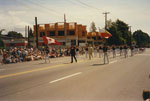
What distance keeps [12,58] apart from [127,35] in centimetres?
6706

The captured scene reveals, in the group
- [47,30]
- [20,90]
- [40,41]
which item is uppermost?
[47,30]

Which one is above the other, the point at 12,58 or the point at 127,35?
the point at 127,35

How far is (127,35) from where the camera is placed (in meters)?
81.1

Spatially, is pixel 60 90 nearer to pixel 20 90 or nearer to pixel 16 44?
pixel 20 90

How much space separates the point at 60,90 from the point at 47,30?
61399 mm

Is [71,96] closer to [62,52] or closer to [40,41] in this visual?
[62,52]

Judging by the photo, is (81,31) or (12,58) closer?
(12,58)

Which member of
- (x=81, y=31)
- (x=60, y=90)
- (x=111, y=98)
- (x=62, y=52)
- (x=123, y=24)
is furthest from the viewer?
(x=123, y=24)

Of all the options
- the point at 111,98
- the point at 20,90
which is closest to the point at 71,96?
the point at 111,98

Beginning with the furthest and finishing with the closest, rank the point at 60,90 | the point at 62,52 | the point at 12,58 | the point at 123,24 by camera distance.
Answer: the point at 123,24 → the point at 62,52 → the point at 12,58 → the point at 60,90

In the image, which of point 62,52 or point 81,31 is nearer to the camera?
point 62,52

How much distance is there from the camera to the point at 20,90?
7.00 m

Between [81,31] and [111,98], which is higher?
[81,31]

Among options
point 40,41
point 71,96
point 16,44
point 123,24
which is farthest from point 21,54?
point 123,24
